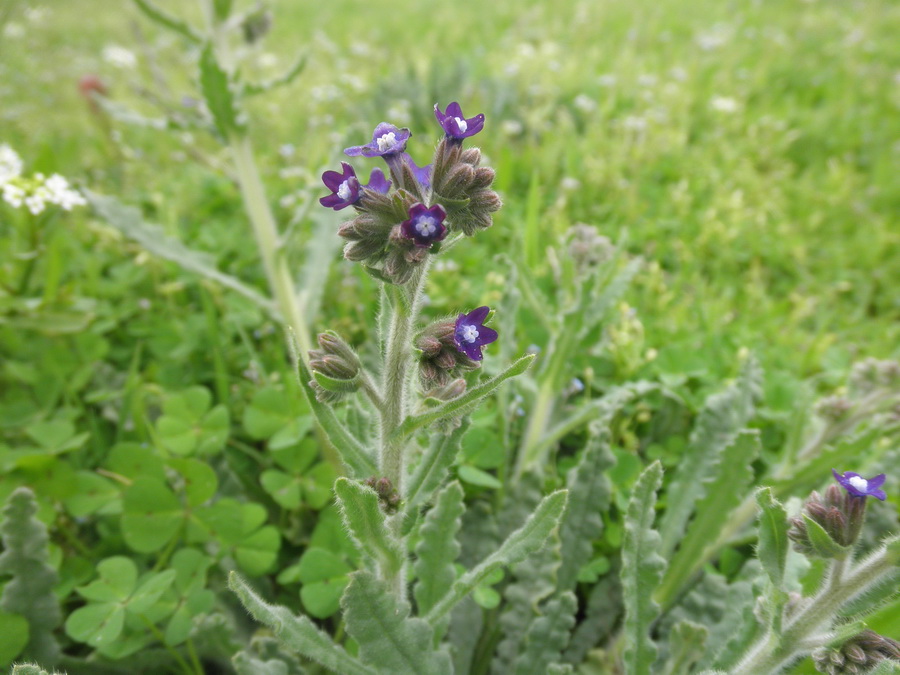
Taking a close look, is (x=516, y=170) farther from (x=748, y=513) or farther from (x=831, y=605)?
(x=831, y=605)

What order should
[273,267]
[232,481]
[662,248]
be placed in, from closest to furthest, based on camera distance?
[232,481] → [273,267] → [662,248]

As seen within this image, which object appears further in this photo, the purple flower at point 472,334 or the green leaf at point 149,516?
the green leaf at point 149,516

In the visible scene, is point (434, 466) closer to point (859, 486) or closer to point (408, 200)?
point (408, 200)

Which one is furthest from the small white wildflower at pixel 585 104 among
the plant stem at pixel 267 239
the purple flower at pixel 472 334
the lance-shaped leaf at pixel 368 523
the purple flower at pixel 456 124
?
the lance-shaped leaf at pixel 368 523

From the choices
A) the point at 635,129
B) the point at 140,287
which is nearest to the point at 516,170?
the point at 635,129

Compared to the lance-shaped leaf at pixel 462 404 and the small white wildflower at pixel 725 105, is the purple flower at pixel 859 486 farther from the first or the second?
Result: the small white wildflower at pixel 725 105

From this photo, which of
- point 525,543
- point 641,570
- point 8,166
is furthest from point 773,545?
point 8,166
